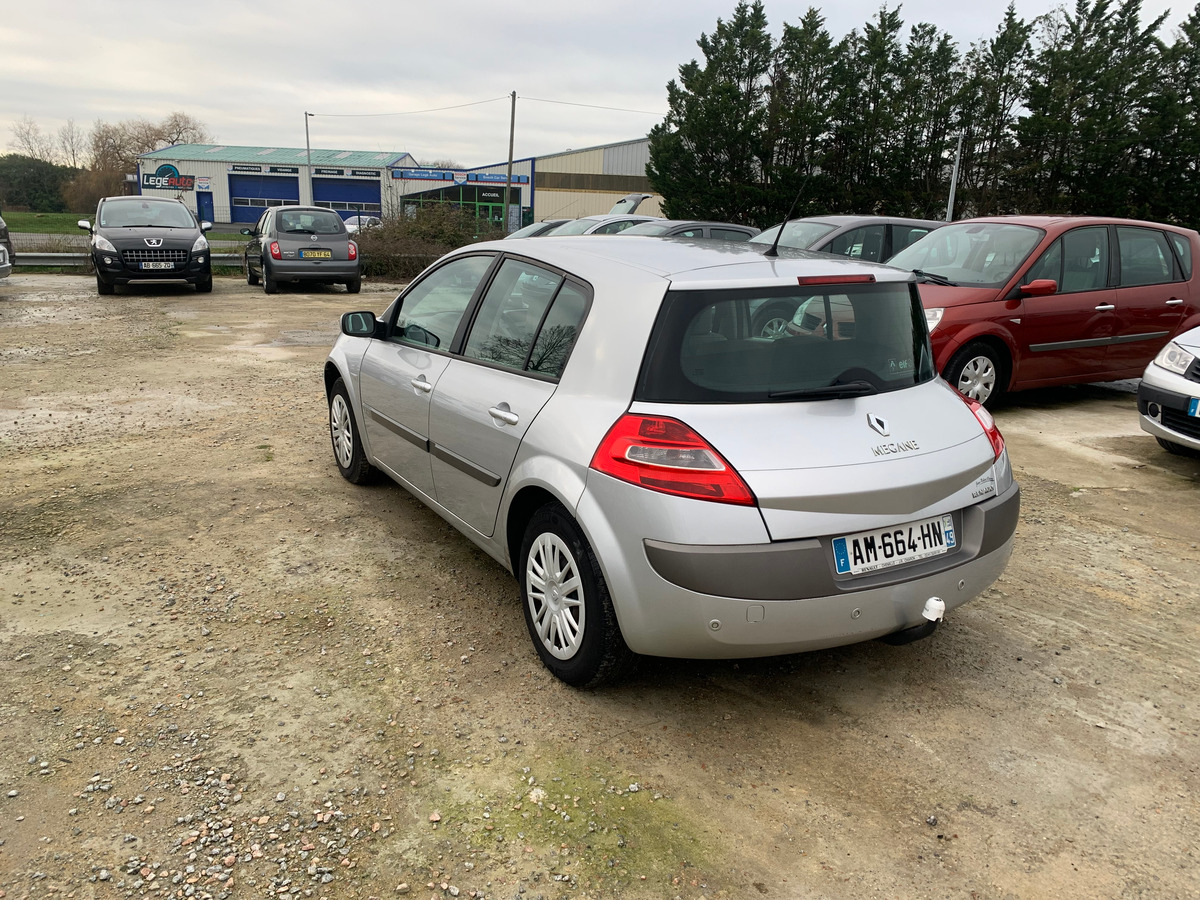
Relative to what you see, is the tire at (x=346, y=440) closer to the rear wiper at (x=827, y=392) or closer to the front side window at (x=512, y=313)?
the front side window at (x=512, y=313)

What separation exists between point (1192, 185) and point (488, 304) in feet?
108

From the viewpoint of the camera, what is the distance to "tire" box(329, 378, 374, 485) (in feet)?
17.1

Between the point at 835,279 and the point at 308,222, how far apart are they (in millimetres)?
15628

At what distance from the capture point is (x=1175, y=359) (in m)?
6.16

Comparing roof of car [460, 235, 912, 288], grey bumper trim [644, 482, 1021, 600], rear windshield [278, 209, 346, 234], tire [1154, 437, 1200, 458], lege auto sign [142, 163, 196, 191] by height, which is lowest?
tire [1154, 437, 1200, 458]

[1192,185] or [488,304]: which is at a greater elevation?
[1192,185]

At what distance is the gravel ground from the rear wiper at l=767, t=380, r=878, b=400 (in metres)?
1.11

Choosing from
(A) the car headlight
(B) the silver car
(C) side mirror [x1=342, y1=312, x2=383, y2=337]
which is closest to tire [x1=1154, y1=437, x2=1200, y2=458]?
(B) the silver car

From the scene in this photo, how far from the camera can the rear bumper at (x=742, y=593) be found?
271cm

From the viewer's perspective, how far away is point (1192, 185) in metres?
29.1

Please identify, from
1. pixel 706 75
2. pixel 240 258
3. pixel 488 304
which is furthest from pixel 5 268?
pixel 706 75

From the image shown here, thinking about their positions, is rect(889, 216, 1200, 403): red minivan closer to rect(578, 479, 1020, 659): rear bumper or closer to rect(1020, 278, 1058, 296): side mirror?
rect(1020, 278, 1058, 296): side mirror

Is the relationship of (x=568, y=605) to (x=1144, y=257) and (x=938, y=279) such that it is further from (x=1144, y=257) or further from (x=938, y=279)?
(x=1144, y=257)

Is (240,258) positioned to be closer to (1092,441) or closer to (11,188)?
(1092,441)
